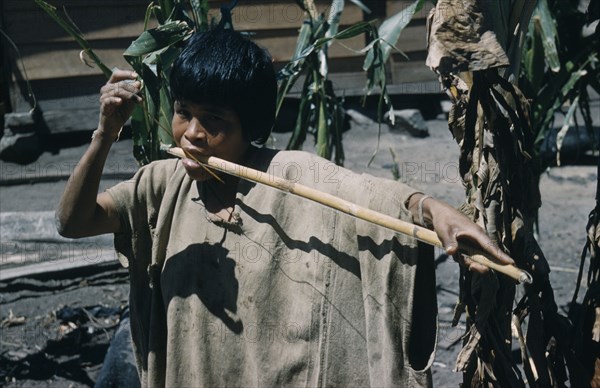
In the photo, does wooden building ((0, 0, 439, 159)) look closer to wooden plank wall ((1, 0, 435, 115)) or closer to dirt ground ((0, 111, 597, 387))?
wooden plank wall ((1, 0, 435, 115))

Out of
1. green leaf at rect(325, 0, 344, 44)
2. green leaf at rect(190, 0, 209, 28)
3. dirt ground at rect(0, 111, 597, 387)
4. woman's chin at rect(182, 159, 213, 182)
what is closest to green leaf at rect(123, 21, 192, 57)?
green leaf at rect(190, 0, 209, 28)

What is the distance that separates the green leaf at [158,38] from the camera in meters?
2.81

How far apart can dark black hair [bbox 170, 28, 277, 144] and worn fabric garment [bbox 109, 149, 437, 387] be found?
123 millimetres

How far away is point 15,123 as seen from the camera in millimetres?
6406

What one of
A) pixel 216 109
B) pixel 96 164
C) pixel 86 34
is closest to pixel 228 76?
pixel 216 109

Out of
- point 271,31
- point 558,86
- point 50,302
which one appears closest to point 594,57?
point 558,86

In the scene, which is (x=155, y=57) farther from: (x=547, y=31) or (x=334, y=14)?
(x=547, y=31)

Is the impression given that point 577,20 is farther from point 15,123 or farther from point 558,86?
point 15,123

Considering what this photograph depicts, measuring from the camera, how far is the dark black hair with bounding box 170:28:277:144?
6.59ft

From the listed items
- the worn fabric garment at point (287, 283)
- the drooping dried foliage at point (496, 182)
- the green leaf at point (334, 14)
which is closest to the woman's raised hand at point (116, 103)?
the worn fabric garment at point (287, 283)

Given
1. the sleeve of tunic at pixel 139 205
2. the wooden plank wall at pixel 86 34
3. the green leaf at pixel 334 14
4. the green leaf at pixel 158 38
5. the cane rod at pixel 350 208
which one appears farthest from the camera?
the wooden plank wall at pixel 86 34

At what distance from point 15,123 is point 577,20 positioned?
411 centimetres

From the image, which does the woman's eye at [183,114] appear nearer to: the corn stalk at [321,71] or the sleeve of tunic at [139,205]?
the sleeve of tunic at [139,205]

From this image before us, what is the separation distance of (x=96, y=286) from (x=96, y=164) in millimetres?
2675
